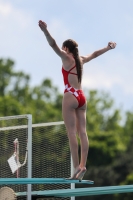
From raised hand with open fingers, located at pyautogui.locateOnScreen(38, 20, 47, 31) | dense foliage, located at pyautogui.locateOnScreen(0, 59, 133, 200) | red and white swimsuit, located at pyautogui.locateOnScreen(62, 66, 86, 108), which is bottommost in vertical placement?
red and white swimsuit, located at pyautogui.locateOnScreen(62, 66, 86, 108)

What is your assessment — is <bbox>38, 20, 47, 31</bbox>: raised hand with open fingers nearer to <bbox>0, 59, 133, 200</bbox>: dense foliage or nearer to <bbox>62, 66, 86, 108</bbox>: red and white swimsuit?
<bbox>62, 66, 86, 108</bbox>: red and white swimsuit

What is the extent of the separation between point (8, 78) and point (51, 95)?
6.54m

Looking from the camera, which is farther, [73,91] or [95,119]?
[95,119]

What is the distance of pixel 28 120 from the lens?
43.8 feet

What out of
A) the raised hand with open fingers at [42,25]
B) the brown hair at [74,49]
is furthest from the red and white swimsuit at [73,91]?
the raised hand with open fingers at [42,25]

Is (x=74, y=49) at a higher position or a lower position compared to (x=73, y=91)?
higher

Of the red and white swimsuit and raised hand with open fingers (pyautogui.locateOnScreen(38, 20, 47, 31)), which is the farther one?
the red and white swimsuit

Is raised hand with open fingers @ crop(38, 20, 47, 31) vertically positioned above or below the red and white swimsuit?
above

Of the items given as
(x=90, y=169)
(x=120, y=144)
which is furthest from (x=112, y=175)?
(x=120, y=144)

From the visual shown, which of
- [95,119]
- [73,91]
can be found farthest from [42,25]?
[95,119]

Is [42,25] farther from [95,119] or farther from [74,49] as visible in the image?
[95,119]

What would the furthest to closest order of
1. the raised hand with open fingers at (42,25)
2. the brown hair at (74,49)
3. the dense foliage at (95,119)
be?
1. the dense foliage at (95,119)
2. the brown hair at (74,49)
3. the raised hand with open fingers at (42,25)

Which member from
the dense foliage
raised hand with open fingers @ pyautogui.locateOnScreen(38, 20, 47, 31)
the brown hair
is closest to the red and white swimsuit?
the brown hair

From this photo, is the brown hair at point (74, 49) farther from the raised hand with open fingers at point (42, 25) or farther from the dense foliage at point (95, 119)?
the dense foliage at point (95, 119)
